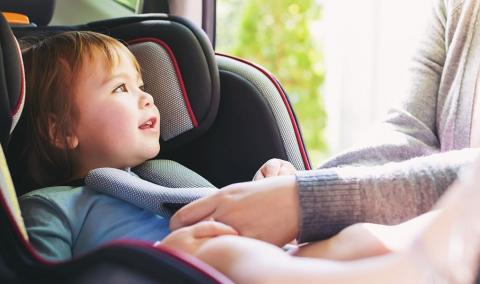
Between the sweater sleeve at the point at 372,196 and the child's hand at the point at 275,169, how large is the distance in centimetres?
36

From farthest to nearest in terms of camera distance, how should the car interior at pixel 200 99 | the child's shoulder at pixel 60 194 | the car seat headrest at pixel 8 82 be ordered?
the car interior at pixel 200 99, the child's shoulder at pixel 60 194, the car seat headrest at pixel 8 82

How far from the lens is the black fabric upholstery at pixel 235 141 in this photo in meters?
Result: 1.49

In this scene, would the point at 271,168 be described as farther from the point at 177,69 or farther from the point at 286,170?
the point at 177,69

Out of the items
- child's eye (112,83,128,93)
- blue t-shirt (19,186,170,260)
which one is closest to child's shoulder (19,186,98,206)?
blue t-shirt (19,186,170,260)

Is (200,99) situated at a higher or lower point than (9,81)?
lower

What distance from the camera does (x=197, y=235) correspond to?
965mm

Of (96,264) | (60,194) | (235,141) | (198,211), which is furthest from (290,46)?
(96,264)

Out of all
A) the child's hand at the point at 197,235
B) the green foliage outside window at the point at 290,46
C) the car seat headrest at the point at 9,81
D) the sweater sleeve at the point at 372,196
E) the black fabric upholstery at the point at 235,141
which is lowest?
the green foliage outside window at the point at 290,46

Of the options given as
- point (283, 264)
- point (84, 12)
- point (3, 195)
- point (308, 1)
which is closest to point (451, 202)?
point (283, 264)

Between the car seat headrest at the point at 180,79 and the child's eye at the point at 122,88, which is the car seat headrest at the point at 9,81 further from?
the car seat headrest at the point at 180,79

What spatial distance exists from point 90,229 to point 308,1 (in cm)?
292

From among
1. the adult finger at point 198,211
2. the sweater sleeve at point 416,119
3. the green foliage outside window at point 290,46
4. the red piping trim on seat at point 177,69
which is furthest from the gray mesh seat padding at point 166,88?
the green foliage outside window at point 290,46

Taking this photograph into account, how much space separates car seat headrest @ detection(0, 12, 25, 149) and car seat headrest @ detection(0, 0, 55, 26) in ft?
1.33

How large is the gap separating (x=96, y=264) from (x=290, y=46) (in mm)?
3248
